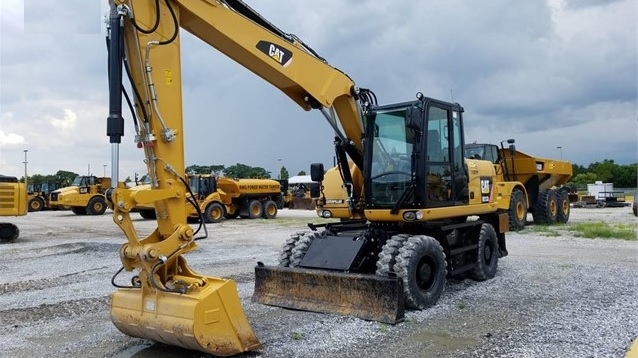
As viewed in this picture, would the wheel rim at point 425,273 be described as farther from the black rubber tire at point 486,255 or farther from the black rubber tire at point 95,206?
the black rubber tire at point 95,206

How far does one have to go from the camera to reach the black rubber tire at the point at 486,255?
803cm

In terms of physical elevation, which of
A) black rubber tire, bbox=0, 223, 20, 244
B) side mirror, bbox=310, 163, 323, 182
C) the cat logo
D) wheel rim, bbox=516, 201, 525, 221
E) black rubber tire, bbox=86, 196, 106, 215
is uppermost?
the cat logo

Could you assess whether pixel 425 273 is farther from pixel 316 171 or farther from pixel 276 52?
pixel 276 52

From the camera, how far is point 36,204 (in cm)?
3547

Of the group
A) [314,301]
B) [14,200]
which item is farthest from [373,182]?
[14,200]

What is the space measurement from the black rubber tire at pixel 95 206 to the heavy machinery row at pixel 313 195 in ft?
75.8

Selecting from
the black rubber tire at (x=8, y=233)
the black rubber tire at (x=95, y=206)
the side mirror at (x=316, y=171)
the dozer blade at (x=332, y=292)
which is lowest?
the dozer blade at (x=332, y=292)

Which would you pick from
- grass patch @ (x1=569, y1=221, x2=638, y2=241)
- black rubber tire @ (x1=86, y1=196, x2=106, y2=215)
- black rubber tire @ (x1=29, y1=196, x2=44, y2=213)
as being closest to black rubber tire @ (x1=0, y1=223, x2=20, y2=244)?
black rubber tire @ (x1=86, y1=196, x2=106, y2=215)

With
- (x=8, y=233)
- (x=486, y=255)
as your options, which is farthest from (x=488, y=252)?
(x=8, y=233)

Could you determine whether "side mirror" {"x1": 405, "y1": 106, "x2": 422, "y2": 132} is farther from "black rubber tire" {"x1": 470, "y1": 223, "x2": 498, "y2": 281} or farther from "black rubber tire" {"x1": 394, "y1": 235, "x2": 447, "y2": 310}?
"black rubber tire" {"x1": 470, "y1": 223, "x2": 498, "y2": 281}

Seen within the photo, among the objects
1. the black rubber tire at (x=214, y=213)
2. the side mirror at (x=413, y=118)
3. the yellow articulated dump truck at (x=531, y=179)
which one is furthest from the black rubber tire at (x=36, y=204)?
the side mirror at (x=413, y=118)

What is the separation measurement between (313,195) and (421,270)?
2.75 metres

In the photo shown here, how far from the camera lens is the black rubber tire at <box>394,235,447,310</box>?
20.5 feet

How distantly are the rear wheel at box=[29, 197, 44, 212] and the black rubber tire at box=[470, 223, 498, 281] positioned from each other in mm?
33669
